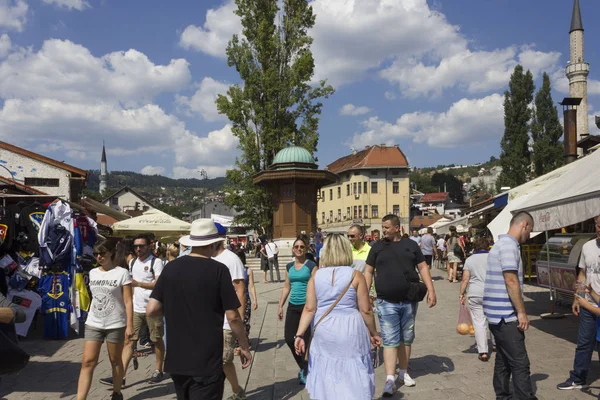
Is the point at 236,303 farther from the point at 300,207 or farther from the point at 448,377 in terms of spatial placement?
the point at 300,207

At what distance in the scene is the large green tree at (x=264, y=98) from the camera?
29734 millimetres

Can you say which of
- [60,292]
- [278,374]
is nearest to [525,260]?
[278,374]

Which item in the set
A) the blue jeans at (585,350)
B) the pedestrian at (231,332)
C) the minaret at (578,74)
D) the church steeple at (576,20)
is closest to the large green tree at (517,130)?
the minaret at (578,74)

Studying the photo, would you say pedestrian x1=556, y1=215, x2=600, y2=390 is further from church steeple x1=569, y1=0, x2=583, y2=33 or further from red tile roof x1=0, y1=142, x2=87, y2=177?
church steeple x1=569, y1=0, x2=583, y2=33

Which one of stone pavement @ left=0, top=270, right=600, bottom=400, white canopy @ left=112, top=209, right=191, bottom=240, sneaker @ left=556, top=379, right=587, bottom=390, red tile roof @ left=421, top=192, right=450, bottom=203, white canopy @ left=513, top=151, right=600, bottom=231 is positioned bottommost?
stone pavement @ left=0, top=270, right=600, bottom=400

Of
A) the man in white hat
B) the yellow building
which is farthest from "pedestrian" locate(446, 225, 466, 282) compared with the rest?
the yellow building

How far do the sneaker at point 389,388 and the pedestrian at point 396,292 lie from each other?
0.03ft

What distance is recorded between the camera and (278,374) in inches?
267

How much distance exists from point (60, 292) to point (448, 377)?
22.8ft

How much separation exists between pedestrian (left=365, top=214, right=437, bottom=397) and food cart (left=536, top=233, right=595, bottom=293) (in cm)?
403

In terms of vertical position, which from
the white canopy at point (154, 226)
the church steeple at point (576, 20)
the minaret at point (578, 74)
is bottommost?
the white canopy at point (154, 226)

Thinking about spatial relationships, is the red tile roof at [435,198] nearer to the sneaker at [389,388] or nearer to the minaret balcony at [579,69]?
the minaret balcony at [579,69]

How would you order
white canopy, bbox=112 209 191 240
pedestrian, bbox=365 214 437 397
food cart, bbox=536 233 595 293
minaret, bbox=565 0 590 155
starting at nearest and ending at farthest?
pedestrian, bbox=365 214 437 397 < food cart, bbox=536 233 595 293 < white canopy, bbox=112 209 191 240 < minaret, bbox=565 0 590 155

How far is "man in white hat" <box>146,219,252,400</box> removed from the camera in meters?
3.47
